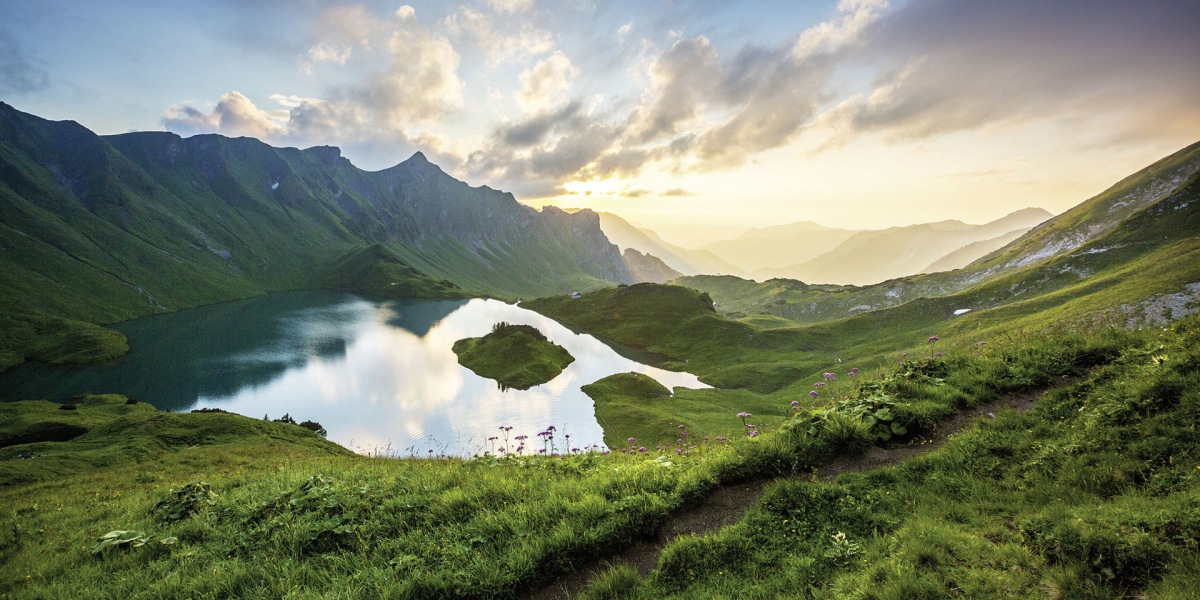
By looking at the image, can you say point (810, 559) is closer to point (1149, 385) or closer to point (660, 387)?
point (1149, 385)

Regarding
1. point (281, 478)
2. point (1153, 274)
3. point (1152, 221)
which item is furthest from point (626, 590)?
point (1152, 221)

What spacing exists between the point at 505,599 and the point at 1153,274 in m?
115

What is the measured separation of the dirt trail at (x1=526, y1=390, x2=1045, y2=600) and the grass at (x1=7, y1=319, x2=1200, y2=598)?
22 cm

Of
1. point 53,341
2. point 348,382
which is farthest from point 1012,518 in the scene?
point 53,341

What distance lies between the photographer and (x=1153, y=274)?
72000mm

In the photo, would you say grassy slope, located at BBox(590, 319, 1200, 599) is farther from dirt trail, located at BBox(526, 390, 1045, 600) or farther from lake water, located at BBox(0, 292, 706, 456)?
lake water, located at BBox(0, 292, 706, 456)

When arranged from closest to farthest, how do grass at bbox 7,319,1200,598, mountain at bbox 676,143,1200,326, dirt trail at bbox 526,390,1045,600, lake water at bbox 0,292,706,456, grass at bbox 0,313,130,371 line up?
grass at bbox 7,319,1200,598 < dirt trail at bbox 526,390,1045,600 < mountain at bbox 676,143,1200,326 < lake water at bbox 0,292,706,456 < grass at bbox 0,313,130,371

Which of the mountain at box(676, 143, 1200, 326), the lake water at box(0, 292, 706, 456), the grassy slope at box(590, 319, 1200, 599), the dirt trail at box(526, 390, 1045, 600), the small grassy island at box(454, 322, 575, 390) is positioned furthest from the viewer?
the small grassy island at box(454, 322, 575, 390)

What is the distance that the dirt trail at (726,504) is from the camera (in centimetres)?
748

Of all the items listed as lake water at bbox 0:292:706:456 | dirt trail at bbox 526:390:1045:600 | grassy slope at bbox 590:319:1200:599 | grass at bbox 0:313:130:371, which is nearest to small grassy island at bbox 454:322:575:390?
lake water at bbox 0:292:706:456

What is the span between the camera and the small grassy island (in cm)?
9588

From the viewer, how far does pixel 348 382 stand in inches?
3364

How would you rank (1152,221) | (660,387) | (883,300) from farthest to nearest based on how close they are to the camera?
(883,300), (1152,221), (660,387)

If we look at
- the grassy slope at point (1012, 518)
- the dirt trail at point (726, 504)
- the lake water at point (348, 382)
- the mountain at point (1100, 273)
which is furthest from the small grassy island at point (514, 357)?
the grassy slope at point (1012, 518)
